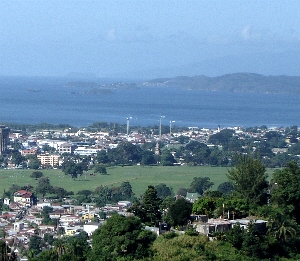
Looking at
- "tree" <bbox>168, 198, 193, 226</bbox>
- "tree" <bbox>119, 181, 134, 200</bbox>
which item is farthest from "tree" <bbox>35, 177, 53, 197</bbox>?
"tree" <bbox>168, 198, 193, 226</bbox>

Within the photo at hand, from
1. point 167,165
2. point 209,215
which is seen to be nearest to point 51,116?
point 167,165

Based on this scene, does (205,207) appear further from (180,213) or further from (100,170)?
(100,170)

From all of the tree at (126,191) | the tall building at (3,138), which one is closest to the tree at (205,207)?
the tree at (126,191)

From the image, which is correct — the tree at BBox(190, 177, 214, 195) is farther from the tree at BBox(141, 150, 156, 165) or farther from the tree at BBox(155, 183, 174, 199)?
the tree at BBox(141, 150, 156, 165)

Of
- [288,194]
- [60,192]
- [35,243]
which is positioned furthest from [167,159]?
[288,194]

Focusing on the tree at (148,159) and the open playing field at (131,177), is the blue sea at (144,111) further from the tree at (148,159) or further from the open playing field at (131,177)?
the open playing field at (131,177)
